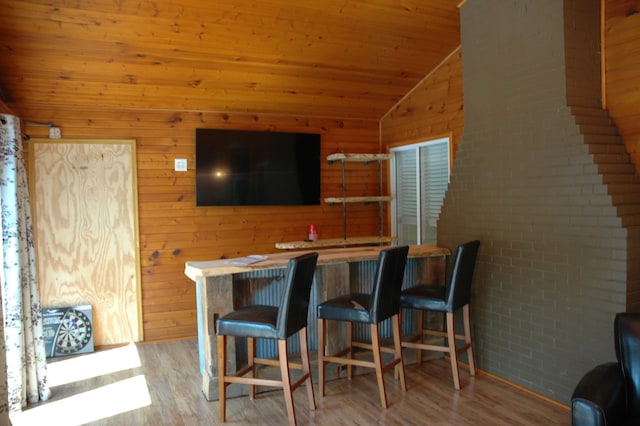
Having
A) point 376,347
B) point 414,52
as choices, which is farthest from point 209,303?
point 414,52

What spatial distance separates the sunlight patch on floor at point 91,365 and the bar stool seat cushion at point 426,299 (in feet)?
7.80

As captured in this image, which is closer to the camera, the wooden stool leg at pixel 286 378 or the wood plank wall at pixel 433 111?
the wooden stool leg at pixel 286 378

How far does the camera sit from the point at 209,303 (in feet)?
10.9

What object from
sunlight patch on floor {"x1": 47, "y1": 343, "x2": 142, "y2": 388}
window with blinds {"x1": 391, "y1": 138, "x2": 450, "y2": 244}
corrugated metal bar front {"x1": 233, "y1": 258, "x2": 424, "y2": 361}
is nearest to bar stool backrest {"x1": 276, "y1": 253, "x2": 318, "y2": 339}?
corrugated metal bar front {"x1": 233, "y1": 258, "x2": 424, "y2": 361}

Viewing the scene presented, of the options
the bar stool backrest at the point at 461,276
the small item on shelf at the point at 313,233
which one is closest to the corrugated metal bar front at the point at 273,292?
the bar stool backrest at the point at 461,276

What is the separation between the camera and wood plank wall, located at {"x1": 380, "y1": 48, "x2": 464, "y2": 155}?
480 cm

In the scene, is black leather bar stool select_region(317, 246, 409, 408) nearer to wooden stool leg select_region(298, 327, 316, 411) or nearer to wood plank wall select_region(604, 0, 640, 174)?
wooden stool leg select_region(298, 327, 316, 411)

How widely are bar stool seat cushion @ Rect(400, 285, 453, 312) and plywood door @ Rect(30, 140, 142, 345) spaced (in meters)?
2.77

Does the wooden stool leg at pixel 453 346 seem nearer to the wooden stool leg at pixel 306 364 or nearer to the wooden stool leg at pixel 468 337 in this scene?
the wooden stool leg at pixel 468 337

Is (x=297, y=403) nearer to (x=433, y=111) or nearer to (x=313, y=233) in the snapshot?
(x=313, y=233)

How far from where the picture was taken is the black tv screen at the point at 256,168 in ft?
16.8

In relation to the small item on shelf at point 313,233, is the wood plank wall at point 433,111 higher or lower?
higher

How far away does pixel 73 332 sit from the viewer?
15.2ft

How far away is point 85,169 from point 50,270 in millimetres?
1003
